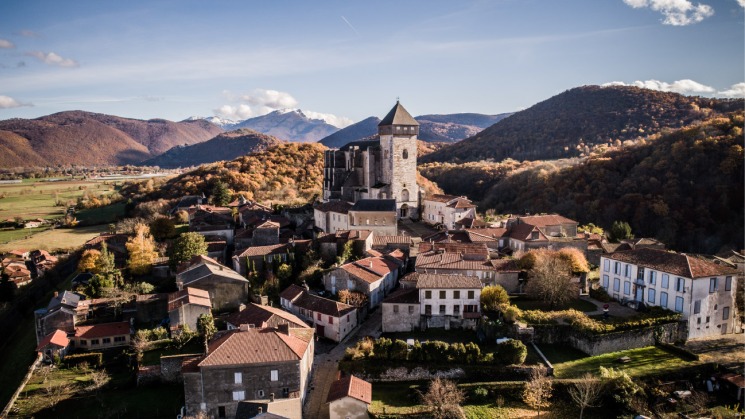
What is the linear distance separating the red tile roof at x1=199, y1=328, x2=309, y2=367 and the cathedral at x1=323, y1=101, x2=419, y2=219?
2852 cm

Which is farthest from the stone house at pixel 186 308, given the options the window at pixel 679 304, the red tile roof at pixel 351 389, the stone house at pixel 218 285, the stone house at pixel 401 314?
the window at pixel 679 304

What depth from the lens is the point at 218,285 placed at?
121 ft

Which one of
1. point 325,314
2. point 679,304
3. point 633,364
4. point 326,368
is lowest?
point 326,368

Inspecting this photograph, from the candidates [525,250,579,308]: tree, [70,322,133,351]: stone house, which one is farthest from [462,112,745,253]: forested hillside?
[70,322,133,351]: stone house

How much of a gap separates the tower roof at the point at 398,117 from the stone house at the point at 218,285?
980 inches

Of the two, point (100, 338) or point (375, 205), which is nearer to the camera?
point (100, 338)

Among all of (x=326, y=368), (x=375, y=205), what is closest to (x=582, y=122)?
(x=375, y=205)

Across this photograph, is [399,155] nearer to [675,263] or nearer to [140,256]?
[140,256]

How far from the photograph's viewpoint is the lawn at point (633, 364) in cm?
2684

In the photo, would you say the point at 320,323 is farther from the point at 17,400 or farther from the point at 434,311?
the point at 17,400

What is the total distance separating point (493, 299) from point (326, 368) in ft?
36.9

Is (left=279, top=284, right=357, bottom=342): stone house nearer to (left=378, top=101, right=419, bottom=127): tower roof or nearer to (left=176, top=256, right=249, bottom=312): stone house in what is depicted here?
(left=176, top=256, right=249, bottom=312): stone house

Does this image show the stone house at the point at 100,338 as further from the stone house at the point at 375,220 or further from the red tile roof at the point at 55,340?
the stone house at the point at 375,220

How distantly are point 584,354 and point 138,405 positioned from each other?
24984mm
